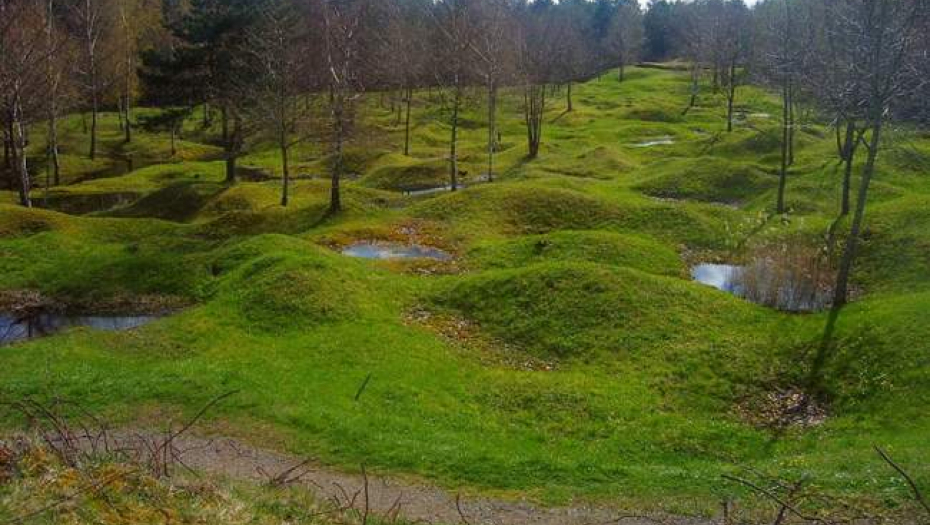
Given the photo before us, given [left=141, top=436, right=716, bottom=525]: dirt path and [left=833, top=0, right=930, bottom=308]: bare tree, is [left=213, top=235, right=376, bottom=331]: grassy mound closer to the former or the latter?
[left=141, top=436, right=716, bottom=525]: dirt path

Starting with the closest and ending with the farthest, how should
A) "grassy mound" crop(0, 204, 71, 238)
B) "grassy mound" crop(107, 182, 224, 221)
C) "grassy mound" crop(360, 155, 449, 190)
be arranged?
"grassy mound" crop(0, 204, 71, 238), "grassy mound" crop(107, 182, 224, 221), "grassy mound" crop(360, 155, 449, 190)

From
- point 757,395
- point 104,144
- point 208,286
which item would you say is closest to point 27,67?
point 208,286

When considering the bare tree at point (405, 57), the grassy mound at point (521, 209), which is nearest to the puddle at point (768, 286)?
the grassy mound at point (521, 209)

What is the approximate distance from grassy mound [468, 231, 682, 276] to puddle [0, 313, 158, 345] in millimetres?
16668

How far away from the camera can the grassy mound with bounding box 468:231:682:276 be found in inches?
1449

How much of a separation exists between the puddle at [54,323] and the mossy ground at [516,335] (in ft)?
7.29

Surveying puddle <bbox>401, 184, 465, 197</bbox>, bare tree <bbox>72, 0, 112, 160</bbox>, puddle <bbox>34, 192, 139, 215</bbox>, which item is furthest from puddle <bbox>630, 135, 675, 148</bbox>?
bare tree <bbox>72, 0, 112, 160</bbox>

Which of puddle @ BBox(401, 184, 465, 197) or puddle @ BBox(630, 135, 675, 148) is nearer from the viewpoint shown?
puddle @ BBox(401, 184, 465, 197)

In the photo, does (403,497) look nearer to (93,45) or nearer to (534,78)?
(534,78)

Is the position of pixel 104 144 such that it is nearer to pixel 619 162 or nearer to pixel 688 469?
pixel 619 162

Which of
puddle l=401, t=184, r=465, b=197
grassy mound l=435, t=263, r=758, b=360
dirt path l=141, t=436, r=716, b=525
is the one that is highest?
puddle l=401, t=184, r=465, b=197

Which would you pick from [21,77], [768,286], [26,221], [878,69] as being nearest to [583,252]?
[768,286]

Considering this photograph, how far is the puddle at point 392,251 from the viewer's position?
39.6 meters

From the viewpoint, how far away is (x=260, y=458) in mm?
19109
